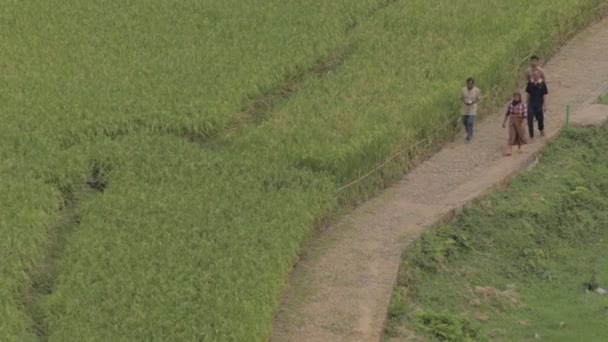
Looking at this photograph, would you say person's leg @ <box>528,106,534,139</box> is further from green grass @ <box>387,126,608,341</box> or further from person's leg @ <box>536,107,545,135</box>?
green grass @ <box>387,126,608,341</box>

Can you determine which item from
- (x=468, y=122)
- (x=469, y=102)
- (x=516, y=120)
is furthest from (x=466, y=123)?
(x=516, y=120)

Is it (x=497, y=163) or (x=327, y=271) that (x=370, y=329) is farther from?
(x=497, y=163)

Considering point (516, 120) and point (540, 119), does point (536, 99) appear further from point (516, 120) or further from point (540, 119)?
point (516, 120)

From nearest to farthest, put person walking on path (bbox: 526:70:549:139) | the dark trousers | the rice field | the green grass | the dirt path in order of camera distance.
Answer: the rice field
the dirt path
the green grass
person walking on path (bbox: 526:70:549:139)
the dark trousers

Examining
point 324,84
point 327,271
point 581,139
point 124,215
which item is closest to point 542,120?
point 581,139

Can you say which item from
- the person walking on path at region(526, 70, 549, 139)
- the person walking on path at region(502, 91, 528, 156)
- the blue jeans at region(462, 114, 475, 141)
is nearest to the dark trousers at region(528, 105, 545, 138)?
the person walking on path at region(526, 70, 549, 139)

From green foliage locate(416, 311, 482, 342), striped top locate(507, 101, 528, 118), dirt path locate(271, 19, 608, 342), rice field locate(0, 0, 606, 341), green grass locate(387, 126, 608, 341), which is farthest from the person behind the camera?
striped top locate(507, 101, 528, 118)
